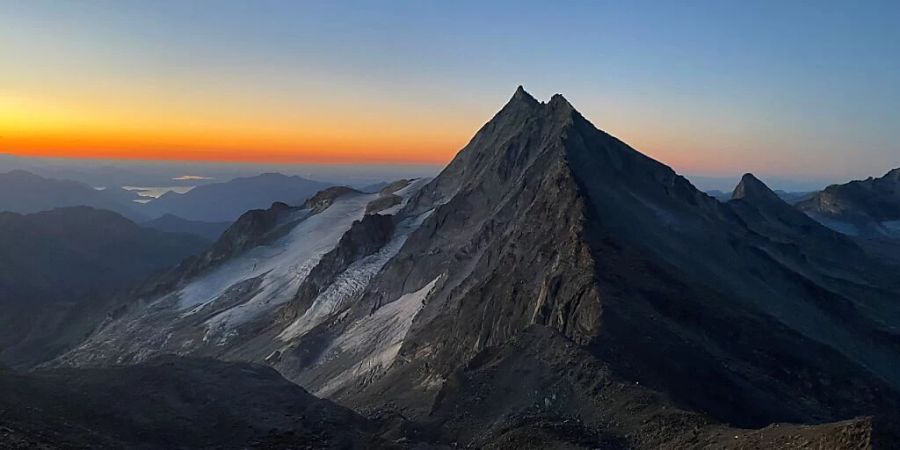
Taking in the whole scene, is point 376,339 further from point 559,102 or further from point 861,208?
point 861,208

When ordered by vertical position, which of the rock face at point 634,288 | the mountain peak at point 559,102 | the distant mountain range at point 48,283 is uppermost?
the mountain peak at point 559,102

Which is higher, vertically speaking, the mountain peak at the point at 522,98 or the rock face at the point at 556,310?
the mountain peak at the point at 522,98

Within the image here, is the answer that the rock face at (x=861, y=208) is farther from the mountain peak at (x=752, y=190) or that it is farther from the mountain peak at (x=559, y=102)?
the mountain peak at (x=559, y=102)

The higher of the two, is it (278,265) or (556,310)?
(556,310)

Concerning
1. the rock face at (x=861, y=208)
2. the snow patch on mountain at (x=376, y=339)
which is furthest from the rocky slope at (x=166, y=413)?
the rock face at (x=861, y=208)

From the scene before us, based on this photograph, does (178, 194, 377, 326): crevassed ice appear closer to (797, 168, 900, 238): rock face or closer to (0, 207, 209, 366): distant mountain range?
(0, 207, 209, 366): distant mountain range

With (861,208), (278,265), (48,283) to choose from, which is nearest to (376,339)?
(278,265)
